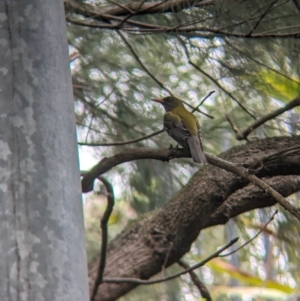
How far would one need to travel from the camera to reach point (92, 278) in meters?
3.26

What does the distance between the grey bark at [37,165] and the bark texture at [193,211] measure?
1.25 metres

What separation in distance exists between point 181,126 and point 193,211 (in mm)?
335

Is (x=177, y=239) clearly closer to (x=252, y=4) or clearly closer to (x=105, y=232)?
(x=105, y=232)

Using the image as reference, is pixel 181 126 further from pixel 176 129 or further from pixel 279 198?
pixel 279 198

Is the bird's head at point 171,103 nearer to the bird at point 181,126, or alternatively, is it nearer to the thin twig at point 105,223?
the bird at point 181,126

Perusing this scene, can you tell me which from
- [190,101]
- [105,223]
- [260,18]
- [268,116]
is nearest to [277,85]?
[268,116]

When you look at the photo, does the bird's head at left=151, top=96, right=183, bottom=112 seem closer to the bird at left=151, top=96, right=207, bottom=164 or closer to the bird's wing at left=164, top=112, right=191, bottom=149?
the bird at left=151, top=96, right=207, bottom=164

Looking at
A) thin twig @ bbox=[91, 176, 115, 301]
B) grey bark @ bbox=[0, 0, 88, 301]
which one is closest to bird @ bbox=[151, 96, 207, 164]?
thin twig @ bbox=[91, 176, 115, 301]

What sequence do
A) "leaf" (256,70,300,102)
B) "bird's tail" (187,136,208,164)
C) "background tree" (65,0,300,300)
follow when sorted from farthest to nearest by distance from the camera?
1. "leaf" (256,70,300,102)
2. "background tree" (65,0,300,300)
3. "bird's tail" (187,136,208,164)

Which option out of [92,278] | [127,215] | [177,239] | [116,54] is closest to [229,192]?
[177,239]

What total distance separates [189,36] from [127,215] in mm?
3770

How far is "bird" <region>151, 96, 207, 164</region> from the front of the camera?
2.72 metres

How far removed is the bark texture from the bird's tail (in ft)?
0.48

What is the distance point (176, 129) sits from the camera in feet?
9.59
